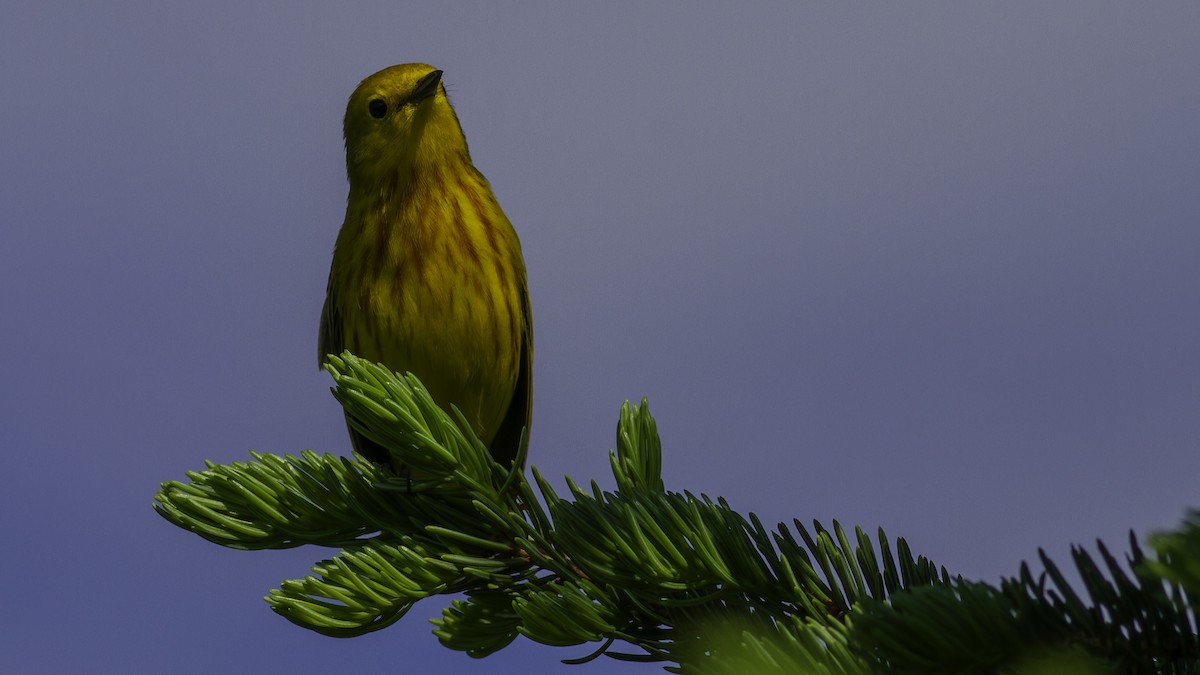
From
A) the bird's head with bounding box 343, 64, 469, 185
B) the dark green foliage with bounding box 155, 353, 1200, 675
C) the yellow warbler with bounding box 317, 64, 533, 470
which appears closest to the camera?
the dark green foliage with bounding box 155, 353, 1200, 675

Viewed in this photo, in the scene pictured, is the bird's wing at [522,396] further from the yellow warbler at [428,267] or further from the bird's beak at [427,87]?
the bird's beak at [427,87]

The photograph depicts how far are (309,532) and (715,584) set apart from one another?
849 mm

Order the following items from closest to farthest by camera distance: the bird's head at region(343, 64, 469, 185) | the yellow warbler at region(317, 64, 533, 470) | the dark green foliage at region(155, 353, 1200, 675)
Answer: the dark green foliage at region(155, 353, 1200, 675) → the yellow warbler at region(317, 64, 533, 470) → the bird's head at region(343, 64, 469, 185)

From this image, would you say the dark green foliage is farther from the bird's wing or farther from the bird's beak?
the bird's beak

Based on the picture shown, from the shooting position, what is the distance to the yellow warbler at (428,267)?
373cm

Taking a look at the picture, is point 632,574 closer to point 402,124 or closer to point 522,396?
point 522,396

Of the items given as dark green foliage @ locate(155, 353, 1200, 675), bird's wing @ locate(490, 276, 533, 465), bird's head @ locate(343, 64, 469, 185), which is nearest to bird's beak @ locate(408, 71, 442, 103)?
bird's head @ locate(343, 64, 469, 185)

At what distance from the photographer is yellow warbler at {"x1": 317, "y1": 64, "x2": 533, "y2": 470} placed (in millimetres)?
3727

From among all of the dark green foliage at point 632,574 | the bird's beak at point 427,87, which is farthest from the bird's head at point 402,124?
the dark green foliage at point 632,574

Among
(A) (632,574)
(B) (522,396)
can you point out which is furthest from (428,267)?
(A) (632,574)

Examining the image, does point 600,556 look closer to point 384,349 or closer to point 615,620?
point 615,620

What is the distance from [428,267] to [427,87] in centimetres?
86

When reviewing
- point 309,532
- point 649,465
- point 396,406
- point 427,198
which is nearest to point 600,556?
point 649,465

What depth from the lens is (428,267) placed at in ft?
12.4
